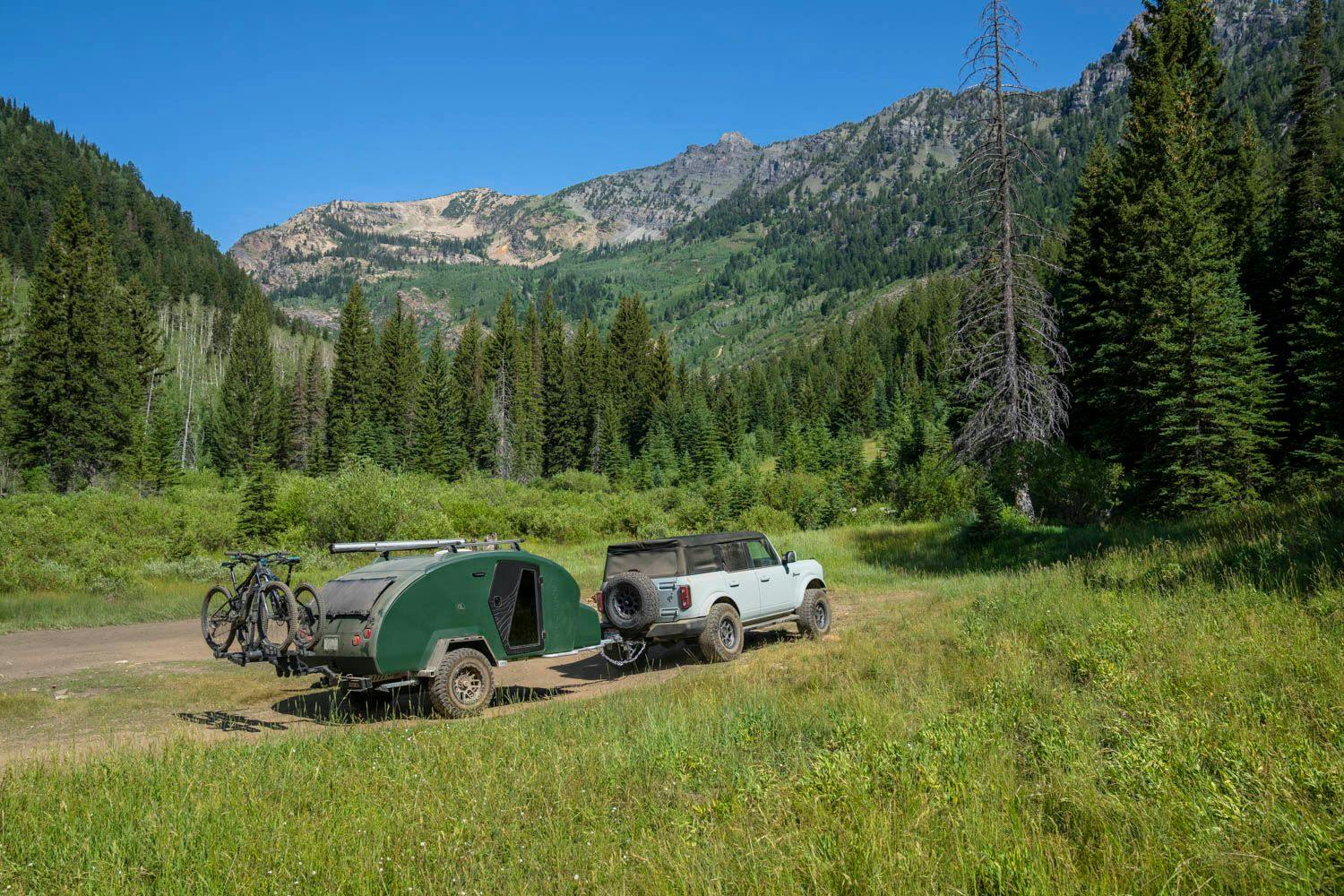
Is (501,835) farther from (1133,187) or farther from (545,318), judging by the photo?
(545,318)

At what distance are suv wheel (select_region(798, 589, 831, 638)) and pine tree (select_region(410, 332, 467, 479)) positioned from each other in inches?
2532

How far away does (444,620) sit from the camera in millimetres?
9938

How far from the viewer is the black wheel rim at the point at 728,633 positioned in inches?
521

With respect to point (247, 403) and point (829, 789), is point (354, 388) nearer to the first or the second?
point (247, 403)

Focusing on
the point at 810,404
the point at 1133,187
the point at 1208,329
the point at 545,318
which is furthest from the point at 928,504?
the point at 545,318

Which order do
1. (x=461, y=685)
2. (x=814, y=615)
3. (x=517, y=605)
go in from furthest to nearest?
1. (x=814, y=615)
2. (x=517, y=605)
3. (x=461, y=685)

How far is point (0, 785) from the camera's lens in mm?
5703

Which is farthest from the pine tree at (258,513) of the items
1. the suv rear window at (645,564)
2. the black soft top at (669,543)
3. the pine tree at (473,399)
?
the pine tree at (473,399)

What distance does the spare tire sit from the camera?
12.5m

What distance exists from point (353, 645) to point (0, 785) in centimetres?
368

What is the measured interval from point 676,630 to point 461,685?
3890 millimetres

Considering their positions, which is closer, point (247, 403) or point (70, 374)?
A: point (70, 374)

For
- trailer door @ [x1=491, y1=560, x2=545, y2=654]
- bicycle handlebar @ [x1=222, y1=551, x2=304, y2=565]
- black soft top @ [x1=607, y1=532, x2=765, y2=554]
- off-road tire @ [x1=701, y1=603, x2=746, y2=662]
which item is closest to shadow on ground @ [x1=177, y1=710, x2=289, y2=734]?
bicycle handlebar @ [x1=222, y1=551, x2=304, y2=565]

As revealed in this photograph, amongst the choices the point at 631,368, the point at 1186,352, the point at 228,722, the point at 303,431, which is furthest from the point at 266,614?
the point at 631,368
